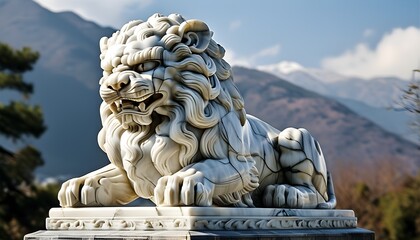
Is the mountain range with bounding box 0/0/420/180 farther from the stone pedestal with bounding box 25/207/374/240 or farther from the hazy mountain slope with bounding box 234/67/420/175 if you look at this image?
the stone pedestal with bounding box 25/207/374/240

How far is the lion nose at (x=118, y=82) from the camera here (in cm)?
638

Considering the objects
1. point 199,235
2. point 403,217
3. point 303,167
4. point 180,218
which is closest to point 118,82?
point 180,218

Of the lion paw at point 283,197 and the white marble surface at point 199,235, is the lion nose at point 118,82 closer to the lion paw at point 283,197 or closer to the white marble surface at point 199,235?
the white marble surface at point 199,235

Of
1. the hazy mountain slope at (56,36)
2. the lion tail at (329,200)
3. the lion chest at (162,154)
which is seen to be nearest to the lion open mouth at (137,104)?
the lion chest at (162,154)

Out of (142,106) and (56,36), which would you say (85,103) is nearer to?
(56,36)

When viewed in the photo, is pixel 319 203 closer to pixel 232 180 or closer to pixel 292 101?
pixel 232 180

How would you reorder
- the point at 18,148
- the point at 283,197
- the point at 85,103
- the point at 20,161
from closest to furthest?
the point at 283,197 → the point at 20,161 → the point at 18,148 → the point at 85,103

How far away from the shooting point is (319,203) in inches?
300

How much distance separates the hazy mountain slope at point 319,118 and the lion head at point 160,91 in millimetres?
59600

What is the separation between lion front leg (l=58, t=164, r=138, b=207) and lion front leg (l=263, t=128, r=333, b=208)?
116cm

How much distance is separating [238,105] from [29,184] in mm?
12337

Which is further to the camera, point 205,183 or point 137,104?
point 137,104

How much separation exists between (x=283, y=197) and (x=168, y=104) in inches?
50.4

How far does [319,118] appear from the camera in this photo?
75000 millimetres
